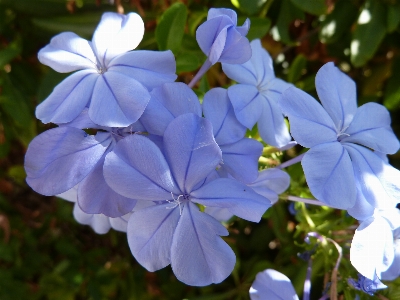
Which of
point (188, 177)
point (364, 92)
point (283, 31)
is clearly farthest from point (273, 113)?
point (364, 92)

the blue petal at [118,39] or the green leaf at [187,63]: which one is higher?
the blue petal at [118,39]

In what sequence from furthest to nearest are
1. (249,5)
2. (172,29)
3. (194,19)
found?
1. (194,19)
2. (249,5)
3. (172,29)

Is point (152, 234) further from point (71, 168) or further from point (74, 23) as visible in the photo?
point (74, 23)

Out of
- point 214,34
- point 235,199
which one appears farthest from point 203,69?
point 235,199

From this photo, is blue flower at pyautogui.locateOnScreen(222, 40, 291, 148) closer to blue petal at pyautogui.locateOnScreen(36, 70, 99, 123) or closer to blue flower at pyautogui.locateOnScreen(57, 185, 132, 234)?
blue petal at pyautogui.locateOnScreen(36, 70, 99, 123)

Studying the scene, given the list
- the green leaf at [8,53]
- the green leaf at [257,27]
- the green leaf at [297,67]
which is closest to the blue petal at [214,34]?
the green leaf at [257,27]

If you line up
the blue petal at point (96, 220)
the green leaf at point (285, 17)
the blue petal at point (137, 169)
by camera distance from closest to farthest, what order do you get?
1. the blue petal at point (137, 169)
2. the blue petal at point (96, 220)
3. the green leaf at point (285, 17)

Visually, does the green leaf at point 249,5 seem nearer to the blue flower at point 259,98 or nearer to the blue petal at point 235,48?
the blue flower at point 259,98

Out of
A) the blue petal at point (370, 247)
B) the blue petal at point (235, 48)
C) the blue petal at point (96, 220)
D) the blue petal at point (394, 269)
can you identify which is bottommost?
the blue petal at point (96, 220)
